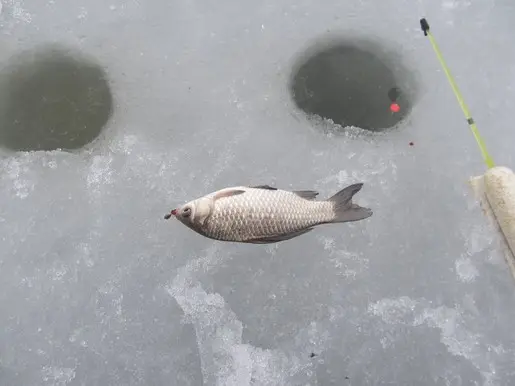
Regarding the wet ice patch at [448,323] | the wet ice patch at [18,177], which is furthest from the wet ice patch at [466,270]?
the wet ice patch at [18,177]

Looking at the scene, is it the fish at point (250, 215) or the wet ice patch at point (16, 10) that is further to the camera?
the wet ice patch at point (16, 10)

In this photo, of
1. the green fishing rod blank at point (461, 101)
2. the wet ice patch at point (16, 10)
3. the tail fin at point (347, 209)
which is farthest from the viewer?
the wet ice patch at point (16, 10)

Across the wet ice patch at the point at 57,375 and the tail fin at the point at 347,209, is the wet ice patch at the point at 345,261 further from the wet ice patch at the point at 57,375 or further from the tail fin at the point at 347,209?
the wet ice patch at the point at 57,375

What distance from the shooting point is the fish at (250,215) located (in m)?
3.35

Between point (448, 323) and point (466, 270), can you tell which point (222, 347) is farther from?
point (466, 270)

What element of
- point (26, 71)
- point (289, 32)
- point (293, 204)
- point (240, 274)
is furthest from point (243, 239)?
point (26, 71)

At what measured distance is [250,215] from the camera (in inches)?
133

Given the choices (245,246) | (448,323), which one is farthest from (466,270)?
(245,246)

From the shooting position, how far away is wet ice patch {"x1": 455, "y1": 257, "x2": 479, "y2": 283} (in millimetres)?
4102

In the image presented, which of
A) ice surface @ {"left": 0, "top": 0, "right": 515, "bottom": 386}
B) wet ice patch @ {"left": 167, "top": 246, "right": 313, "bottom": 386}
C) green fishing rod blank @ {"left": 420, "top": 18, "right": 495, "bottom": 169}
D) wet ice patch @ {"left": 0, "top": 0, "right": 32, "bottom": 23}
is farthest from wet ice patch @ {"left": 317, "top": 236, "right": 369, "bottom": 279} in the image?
wet ice patch @ {"left": 0, "top": 0, "right": 32, "bottom": 23}

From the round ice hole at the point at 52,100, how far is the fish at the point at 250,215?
153cm

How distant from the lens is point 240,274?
415 cm

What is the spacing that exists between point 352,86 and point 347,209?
134cm

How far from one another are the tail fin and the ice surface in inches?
22.7
